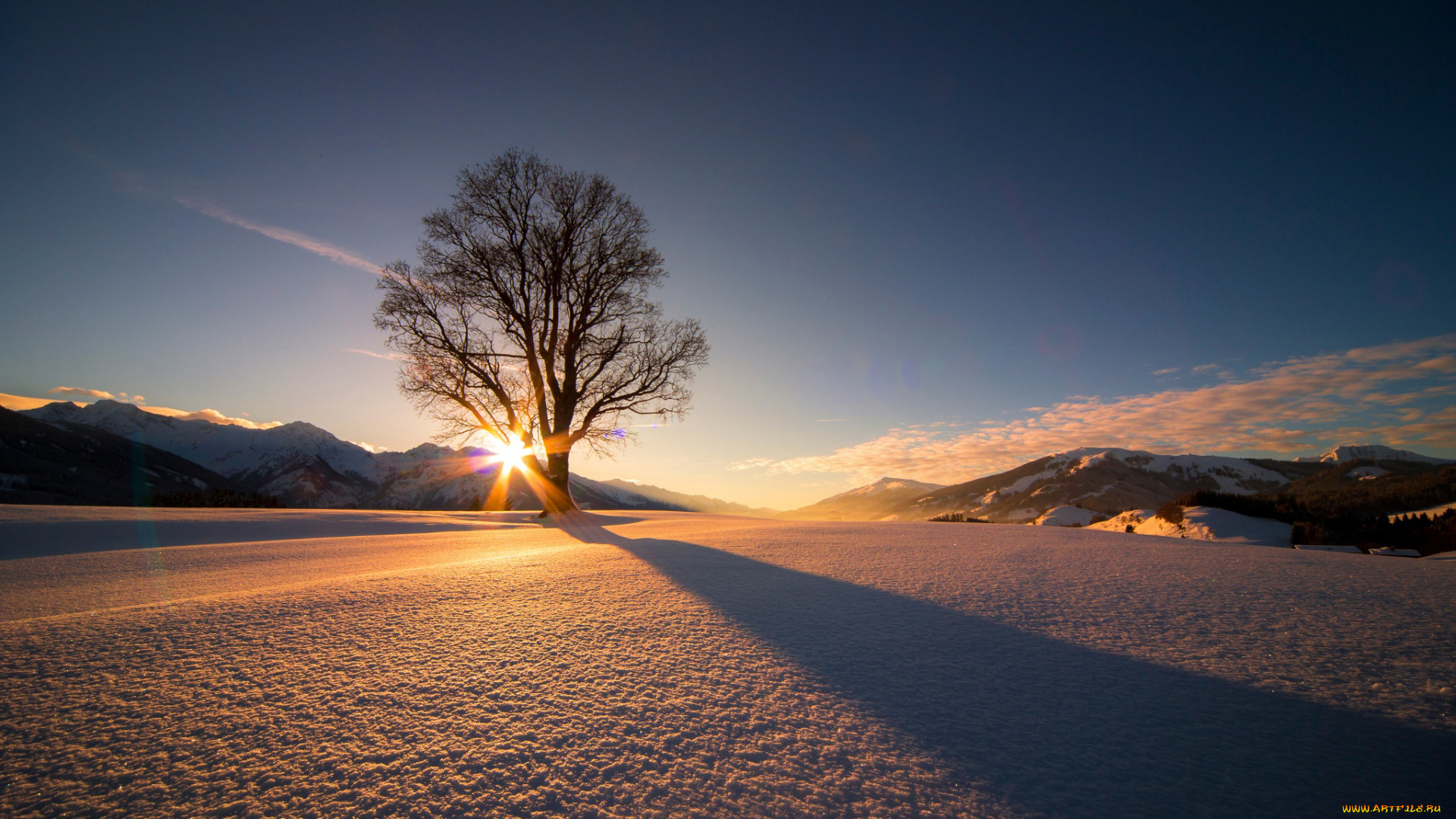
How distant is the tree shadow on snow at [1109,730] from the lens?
1.21m

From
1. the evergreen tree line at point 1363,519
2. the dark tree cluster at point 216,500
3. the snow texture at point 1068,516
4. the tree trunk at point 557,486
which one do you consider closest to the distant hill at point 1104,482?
the snow texture at point 1068,516

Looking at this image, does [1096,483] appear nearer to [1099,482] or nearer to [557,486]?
[1099,482]

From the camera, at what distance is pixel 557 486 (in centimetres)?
1157

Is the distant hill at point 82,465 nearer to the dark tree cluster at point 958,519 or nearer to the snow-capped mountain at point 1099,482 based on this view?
the dark tree cluster at point 958,519

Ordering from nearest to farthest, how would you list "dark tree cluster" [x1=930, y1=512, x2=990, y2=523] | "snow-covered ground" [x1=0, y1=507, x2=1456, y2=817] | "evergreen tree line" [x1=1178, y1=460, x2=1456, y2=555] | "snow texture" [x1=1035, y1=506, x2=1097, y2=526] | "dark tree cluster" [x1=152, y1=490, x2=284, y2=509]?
1. "snow-covered ground" [x1=0, y1=507, x2=1456, y2=817]
2. "evergreen tree line" [x1=1178, y1=460, x2=1456, y2=555]
3. "dark tree cluster" [x1=930, y1=512, x2=990, y2=523]
4. "dark tree cluster" [x1=152, y1=490, x2=284, y2=509]
5. "snow texture" [x1=1035, y1=506, x2=1097, y2=526]

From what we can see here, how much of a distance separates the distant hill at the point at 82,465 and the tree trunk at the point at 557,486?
60000 millimetres

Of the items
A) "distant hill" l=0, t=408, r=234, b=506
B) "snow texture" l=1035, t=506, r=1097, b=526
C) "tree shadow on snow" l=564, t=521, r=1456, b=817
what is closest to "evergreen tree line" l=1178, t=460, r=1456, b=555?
"tree shadow on snow" l=564, t=521, r=1456, b=817

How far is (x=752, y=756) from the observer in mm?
1317

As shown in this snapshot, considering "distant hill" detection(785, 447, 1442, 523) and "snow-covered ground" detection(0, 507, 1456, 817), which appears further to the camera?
"distant hill" detection(785, 447, 1442, 523)

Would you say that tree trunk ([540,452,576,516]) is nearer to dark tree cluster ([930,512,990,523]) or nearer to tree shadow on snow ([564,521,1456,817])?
dark tree cluster ([930,512,990,523])

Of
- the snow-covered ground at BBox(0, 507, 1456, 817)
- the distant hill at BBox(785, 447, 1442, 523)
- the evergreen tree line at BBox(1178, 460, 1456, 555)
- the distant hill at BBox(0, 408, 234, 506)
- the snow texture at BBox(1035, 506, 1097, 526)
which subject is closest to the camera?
the snow-covered ground at BBox(0, 507, 1456, 817)

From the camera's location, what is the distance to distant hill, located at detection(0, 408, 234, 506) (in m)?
57.8

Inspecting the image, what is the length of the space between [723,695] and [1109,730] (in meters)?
1.13

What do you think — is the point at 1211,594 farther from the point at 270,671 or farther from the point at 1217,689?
the point at 270,671
